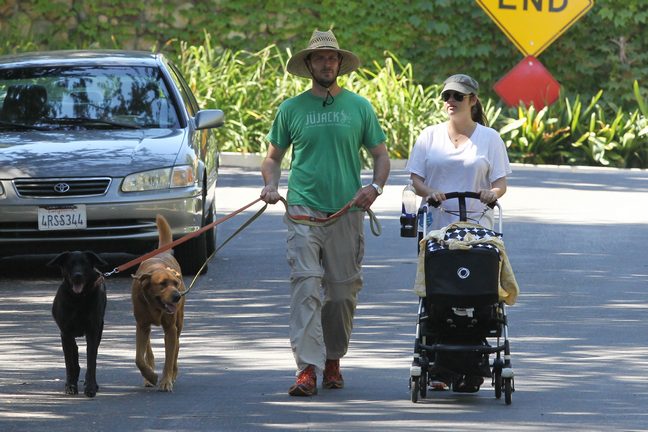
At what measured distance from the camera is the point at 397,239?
1574cm

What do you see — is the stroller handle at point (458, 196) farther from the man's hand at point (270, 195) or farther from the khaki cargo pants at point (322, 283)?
the man's hand at point (270, 195)

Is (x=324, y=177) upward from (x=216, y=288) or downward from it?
upward

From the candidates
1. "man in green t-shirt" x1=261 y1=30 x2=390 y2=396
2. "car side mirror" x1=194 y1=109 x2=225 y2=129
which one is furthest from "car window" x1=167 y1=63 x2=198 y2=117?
"man in green t-shirt" x1=261 y1=30 x2=390 y2=396

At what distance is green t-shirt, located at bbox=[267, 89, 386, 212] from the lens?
8.99 m

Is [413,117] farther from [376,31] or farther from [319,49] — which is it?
[319,49]

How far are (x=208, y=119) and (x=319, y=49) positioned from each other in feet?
15.7

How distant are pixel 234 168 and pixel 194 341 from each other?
1178 cm

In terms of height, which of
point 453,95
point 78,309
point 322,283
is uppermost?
point 453,95

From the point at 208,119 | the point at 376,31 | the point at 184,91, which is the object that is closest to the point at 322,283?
the point at 208,119

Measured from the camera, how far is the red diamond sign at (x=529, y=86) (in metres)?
25.0

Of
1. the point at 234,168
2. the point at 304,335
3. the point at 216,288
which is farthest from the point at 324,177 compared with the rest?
the point at 234,168

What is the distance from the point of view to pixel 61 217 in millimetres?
12789

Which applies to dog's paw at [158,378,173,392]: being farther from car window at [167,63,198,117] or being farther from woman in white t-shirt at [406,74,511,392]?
car window at [167,63,198,117]

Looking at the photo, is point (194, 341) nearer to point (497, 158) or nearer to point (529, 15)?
point (497, 158)
